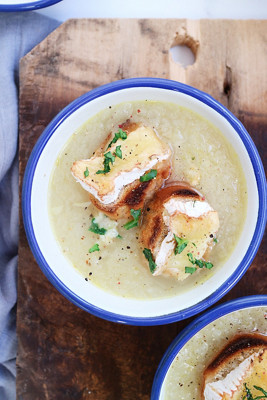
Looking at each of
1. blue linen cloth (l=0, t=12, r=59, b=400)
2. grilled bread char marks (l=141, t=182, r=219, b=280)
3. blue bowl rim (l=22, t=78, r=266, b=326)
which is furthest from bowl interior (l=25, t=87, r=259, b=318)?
blue linen cloth (l=0, t=12, r=59, b=400)

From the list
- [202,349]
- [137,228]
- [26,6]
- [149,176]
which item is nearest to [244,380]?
[202,349]

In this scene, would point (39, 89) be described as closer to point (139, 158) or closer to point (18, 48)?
point (18, 48)

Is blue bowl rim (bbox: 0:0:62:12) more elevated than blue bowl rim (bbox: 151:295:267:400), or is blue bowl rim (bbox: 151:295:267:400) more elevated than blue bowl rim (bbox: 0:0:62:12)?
blue bowl rim (bbox: 0:0:62:12)

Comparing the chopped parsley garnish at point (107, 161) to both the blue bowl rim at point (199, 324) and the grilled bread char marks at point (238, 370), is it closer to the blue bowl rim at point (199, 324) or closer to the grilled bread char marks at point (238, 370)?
the blue bowl rim at point (199, 324)

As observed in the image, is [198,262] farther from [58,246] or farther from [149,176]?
[58,246]

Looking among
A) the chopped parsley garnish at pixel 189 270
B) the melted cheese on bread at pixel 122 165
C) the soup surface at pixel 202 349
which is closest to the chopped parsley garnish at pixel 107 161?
the melted cheese on bread at pixel 122 165

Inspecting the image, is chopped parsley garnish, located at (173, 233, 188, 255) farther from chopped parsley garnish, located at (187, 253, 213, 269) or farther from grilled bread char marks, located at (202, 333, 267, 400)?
grilled bread char marks, located at (202, 333, 267, 400)
